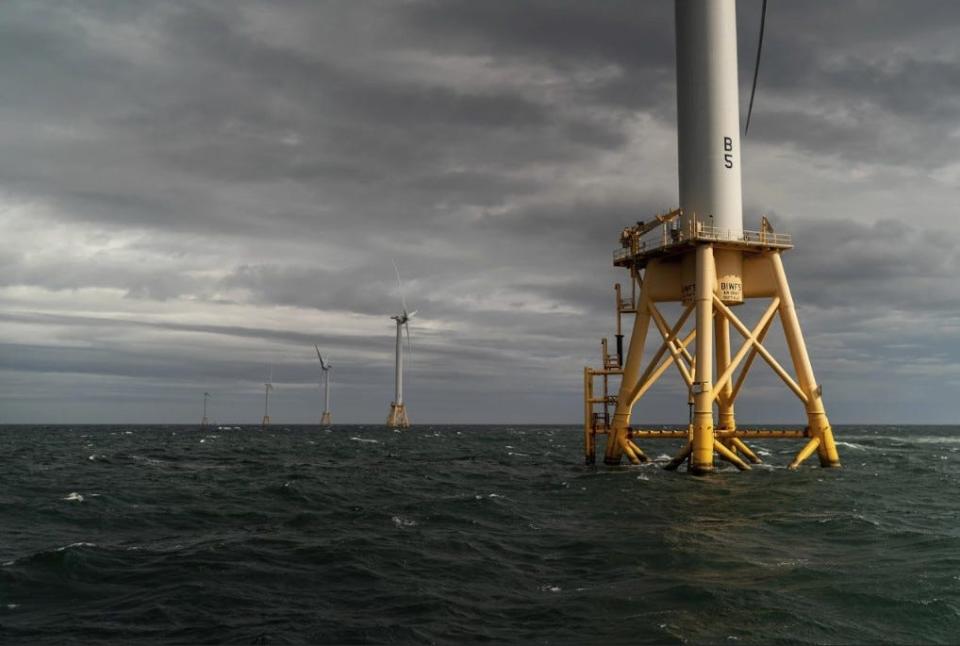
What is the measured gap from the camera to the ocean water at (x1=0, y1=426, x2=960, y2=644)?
15.4 meters

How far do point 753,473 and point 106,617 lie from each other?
39.0 m

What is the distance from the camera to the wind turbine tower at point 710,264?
4675 centimetres

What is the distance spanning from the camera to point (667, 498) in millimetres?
34281

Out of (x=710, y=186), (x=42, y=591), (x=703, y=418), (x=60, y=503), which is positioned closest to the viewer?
(x=42, y=591)

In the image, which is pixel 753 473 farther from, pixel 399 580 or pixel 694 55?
pixel 399 580

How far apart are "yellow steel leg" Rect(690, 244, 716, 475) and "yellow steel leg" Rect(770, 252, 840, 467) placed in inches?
223

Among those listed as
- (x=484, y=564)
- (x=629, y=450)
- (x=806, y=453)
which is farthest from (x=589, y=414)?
(x=484, y=564)

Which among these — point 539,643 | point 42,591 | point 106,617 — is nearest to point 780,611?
point 539,643

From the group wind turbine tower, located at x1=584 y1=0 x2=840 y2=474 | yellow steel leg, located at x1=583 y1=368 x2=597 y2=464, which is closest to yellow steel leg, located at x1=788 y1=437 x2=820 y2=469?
wind turbine tower, located at x1=584 y1=0 x2=840 y2=474

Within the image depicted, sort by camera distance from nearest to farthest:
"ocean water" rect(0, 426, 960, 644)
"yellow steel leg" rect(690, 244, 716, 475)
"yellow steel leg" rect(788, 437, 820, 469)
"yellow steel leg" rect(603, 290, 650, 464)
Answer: "ocean water" rect(0, 426, 960, 644), "yellow steel leg" rect(690, 244, 716, 475), "yellow steel leg" rect(788, 437, 820, 469), "yellow steel leg" rect(603, 290, 650, 464)

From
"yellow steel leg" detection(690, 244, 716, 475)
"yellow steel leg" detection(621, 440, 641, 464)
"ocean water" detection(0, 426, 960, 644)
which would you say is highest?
"yellow steel leg" detection(690, 244, 716, 475)

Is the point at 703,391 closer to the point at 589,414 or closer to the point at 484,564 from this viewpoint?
the point at 589,414

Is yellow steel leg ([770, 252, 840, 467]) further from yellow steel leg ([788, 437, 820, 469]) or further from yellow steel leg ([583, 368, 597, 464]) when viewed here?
yellow steel leg ([583, 368, 597, 464])

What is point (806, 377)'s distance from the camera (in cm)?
4703
